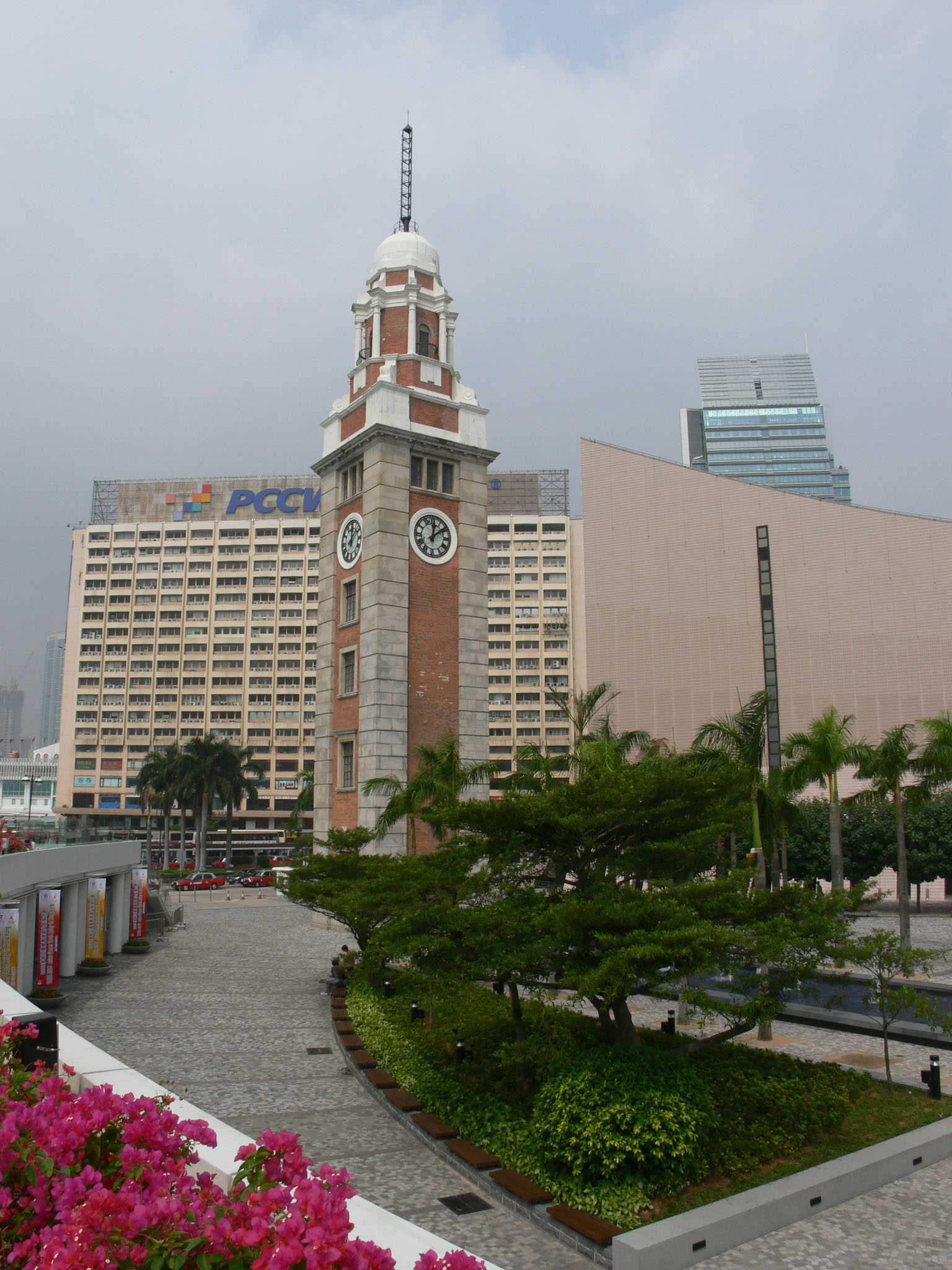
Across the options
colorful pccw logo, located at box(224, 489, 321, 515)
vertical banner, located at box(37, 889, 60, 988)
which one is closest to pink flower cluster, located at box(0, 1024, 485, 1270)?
vertical banner, located at box(37, 889, 60, 988)

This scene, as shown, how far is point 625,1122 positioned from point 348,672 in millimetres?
26052

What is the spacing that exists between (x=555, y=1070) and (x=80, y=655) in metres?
102

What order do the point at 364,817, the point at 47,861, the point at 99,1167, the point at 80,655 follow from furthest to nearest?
the point at 80,655
the point at 364,817
the point at 47,861
the point at 99,1167

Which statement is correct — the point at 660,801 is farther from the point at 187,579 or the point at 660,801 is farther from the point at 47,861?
the point at 187,579

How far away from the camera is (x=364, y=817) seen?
32.2 meters

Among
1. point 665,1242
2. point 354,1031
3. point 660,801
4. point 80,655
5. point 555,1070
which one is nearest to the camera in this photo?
point 665,1242

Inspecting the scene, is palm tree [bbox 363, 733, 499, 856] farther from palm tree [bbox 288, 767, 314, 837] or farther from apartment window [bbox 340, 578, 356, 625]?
palm tree [bbox 288, 767, 314, 837]

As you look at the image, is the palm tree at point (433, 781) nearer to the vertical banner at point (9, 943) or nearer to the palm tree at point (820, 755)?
the palm tree at point (820, 755)

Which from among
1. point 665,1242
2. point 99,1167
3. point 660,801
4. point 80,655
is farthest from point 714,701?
point 80,655

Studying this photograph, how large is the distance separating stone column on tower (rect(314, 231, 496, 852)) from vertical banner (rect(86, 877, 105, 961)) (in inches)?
345

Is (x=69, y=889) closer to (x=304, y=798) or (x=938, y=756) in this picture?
(x=938, y=756)

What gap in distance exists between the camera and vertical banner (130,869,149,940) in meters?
31.2

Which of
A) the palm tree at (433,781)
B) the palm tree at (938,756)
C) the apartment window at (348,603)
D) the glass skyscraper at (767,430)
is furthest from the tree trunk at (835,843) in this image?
the glass skyscraper at (767,430)

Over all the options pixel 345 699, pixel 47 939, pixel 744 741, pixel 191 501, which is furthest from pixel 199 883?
pixel 191 501
